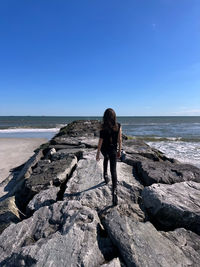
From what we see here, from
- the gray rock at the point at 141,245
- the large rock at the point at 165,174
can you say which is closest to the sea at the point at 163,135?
the large rock at the point at 165,174

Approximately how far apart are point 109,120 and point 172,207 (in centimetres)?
187

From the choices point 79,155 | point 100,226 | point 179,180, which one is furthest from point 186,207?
point 79,155

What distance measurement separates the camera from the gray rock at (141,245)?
6.66ft

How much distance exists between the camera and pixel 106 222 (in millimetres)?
2574

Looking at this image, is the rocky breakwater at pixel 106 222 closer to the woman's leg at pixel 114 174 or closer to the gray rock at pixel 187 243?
the gray rock at pixel 187 243

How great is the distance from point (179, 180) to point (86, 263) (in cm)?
294

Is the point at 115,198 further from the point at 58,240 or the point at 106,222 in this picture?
the point at 58,240

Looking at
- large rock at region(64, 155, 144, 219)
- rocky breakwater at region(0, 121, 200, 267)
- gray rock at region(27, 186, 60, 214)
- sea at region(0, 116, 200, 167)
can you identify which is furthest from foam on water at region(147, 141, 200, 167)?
gray rock at region(27, 186, 60, 214)

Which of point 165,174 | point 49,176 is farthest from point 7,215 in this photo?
point 165,174

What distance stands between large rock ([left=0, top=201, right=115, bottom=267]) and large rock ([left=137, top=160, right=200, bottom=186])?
184 cm

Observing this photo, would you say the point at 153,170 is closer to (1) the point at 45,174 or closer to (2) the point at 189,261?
(2) the point at 189,261

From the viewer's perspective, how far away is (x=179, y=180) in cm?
412

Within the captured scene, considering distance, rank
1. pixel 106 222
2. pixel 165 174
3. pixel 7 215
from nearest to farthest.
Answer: pixel 106 222 → pixel 7 215 → pixel 165 174

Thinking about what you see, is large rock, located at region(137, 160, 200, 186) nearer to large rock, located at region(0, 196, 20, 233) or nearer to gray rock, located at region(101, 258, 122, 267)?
gray rock, located at region(101, 258, 122, 267)
